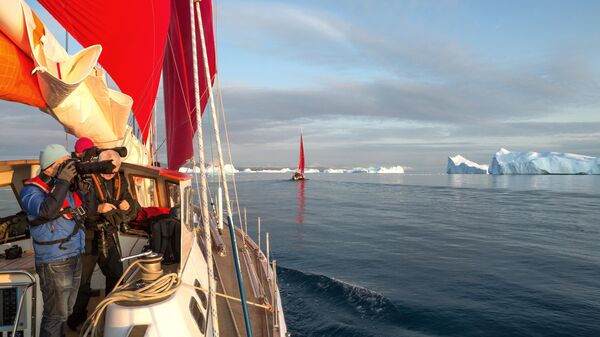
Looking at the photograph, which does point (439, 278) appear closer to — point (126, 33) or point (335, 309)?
point (335, 309)

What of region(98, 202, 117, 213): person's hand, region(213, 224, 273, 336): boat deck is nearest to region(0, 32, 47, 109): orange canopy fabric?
region(98, 202, 117, 213): person's hand

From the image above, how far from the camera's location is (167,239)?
4027 millimetres

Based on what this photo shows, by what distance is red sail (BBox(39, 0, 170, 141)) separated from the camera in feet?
15.1

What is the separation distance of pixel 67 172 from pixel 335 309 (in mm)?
7687

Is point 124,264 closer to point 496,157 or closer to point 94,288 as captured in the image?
point 94,288

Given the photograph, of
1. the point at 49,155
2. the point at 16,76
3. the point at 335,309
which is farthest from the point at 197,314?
the point at 335,309

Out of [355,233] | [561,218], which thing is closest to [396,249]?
[355,233]

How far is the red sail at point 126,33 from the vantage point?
460cm

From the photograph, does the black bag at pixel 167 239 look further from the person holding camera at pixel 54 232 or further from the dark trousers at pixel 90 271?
the person holding camera at pixel 54 232

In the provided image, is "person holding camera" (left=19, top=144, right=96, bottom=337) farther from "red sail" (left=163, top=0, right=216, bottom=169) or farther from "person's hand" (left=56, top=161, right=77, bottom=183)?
"red sail" (left=163, top=0, right=216, bottom=169)

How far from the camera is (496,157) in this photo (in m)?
116

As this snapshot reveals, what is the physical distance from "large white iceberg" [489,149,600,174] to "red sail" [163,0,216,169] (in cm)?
12308

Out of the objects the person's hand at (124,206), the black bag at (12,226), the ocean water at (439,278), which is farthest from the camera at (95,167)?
the ocean water at (439,278)

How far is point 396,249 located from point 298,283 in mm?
6360
